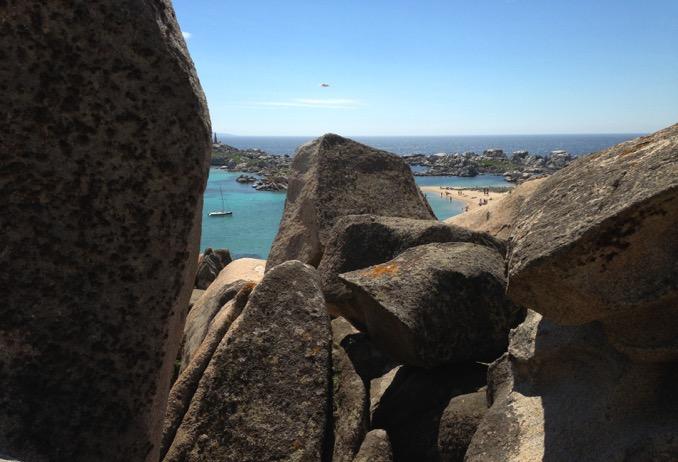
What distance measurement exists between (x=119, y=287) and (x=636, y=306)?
9.37 ft

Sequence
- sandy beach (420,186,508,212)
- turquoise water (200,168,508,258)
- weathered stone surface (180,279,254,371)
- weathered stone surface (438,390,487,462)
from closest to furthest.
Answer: weathered stone surface (438,390,487,462) → weathered stone surface (180,279,254,371) → turquoise water (200,168,508,258) → sandy beach (420,186,508,212)

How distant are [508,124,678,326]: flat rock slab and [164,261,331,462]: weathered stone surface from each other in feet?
6.23

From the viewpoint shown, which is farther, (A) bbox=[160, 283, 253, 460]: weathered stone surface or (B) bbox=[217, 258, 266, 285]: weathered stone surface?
(B) bbox=[217, 258, 266, 285]: weathered stone surface

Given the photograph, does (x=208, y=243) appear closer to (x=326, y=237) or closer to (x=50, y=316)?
(x=326, y=237)

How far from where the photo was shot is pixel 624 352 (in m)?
3.61

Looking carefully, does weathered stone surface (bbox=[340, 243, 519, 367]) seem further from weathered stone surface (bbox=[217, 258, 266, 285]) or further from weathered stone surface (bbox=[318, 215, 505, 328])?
weathered stone surface (bbox=[217, 258, 266, 285])

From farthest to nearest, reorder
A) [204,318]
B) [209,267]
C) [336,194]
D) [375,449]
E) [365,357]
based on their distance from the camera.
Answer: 1. [209,267]
2. [336,194]
3. [204,318]
4. [365,357]
5. [375,449]

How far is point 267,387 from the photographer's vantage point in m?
4.65

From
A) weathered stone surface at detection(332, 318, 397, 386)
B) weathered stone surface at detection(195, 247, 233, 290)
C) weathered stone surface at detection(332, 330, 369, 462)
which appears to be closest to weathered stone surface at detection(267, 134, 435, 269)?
weathered stone surface at detection(332, 318, 397, 386)

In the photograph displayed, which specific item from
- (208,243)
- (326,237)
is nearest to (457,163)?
(208,243)

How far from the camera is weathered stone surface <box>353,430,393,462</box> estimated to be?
448 centimetres

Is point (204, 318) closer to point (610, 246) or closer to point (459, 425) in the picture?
point (459, 425)

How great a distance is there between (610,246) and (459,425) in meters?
2.21

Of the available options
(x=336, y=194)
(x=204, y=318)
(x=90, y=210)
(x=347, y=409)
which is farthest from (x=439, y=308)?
(x=204, y=318)
